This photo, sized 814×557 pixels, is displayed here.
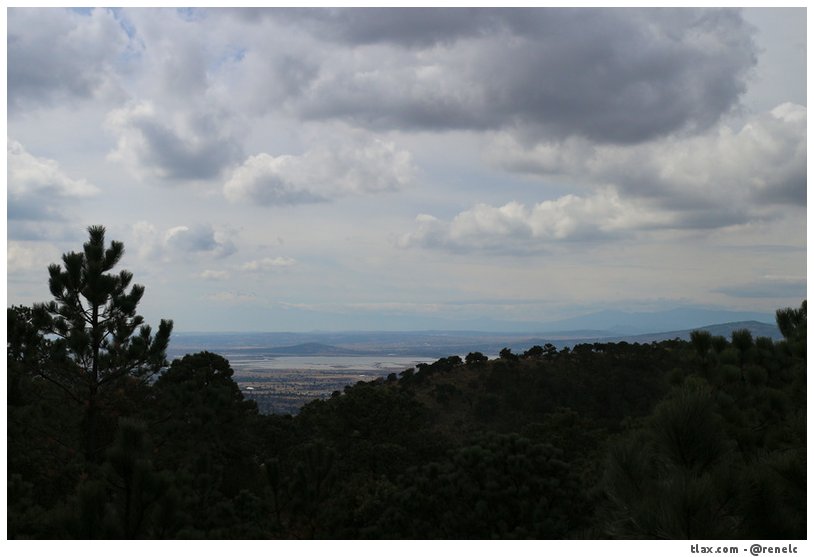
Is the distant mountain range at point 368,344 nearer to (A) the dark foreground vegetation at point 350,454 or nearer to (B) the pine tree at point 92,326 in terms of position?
(A) the dark foreground vegetation at point 350,454

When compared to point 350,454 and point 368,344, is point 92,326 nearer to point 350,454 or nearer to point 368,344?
point 350,454

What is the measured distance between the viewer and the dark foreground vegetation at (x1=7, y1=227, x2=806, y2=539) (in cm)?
602

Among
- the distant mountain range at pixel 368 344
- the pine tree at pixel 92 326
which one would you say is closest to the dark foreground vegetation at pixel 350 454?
the pine tree at pixel 92 326

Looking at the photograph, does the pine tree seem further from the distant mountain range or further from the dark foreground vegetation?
the distant mountain range

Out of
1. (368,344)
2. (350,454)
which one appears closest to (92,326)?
(350,454)

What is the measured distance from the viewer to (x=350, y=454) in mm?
25281

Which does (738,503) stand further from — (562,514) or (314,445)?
(314,445)

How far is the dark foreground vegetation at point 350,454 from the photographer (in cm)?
602

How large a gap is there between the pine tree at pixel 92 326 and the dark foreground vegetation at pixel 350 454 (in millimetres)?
38

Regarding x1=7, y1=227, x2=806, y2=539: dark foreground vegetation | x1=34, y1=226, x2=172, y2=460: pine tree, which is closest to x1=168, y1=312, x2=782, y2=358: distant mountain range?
x1=7, y1=227, x2=806, y2=539: dark foreground vegetation

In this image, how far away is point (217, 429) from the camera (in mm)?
24156

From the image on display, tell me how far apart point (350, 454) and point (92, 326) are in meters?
13.1

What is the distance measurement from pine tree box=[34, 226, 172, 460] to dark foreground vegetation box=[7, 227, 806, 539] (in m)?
0.04

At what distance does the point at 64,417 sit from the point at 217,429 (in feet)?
24.9
